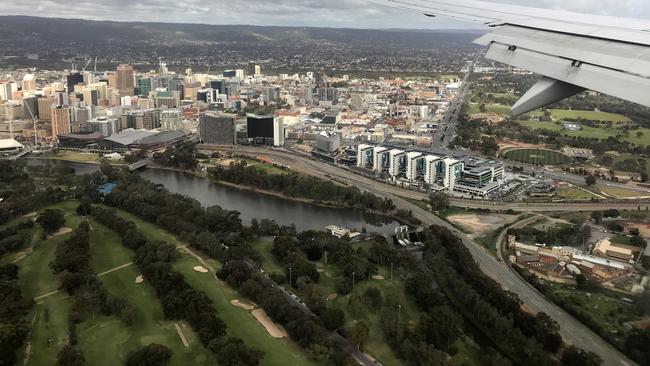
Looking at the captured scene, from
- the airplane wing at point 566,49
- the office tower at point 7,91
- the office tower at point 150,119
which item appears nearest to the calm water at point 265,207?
the office tower at point 150,119

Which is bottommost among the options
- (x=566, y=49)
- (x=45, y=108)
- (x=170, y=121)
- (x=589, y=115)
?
(x=170, y=121)

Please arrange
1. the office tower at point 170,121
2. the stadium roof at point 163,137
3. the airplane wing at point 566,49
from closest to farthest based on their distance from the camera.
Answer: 1. the airplane wing at point 566,49
2. the stadium roof at point 163,137
3. the office tower at point 170,121

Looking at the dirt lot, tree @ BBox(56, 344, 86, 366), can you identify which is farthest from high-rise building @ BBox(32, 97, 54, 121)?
tree @ BBox(56, 344, 86, 366)

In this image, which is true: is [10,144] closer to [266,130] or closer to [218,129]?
[218,129]

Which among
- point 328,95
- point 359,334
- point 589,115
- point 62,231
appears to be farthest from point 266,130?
point 589,115

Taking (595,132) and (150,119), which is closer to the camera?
(595,132)

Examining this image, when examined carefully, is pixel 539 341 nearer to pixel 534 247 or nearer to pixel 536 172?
pixel 534 247

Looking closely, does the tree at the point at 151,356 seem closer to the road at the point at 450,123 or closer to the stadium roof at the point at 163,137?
the road at the point at 450,123
